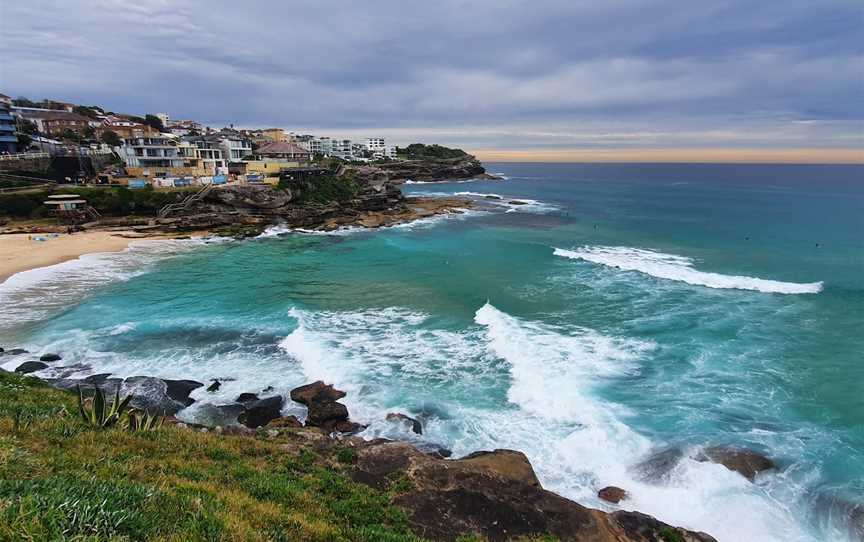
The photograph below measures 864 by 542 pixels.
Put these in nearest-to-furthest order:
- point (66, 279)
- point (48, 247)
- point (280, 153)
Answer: point (66, 279), point (48, 247), point (280, 153)

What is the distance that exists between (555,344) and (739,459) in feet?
28.7

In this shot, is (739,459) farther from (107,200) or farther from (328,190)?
(107,200)

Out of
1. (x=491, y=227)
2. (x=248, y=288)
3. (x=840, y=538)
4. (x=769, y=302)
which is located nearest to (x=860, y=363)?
(x=769, y=302)

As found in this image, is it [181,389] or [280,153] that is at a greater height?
[280,153]

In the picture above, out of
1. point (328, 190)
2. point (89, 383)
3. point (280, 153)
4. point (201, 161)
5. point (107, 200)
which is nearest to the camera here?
point (89, 383)

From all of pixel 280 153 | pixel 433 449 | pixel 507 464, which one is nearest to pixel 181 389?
pixel 433 449

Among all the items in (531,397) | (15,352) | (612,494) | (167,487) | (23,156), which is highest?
(23,156)

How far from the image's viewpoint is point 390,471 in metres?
11.4

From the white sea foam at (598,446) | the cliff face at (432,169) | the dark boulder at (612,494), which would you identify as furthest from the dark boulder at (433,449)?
the cliff face at (432,169)

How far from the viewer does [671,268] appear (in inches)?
1362

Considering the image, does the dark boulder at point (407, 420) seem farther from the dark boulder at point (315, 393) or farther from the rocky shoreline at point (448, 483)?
the dark boulder at point (315, 393)

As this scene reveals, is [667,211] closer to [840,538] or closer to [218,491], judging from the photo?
[840,538]

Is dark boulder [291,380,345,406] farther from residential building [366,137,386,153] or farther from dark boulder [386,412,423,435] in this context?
residential building [366,137,386,153]

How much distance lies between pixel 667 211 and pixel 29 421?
76054mm
